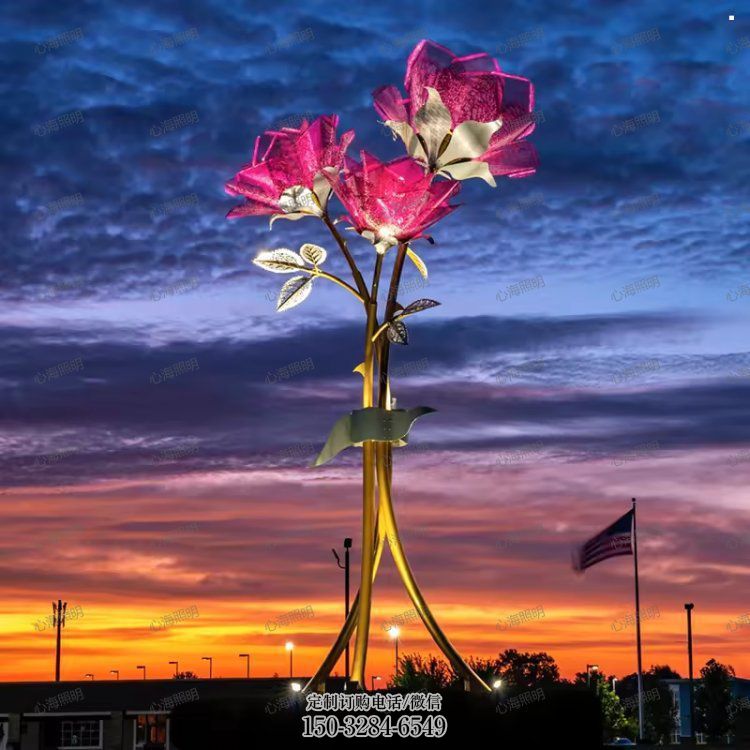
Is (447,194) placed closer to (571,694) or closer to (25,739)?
(571,694)

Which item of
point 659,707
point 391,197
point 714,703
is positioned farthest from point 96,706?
point 659,707

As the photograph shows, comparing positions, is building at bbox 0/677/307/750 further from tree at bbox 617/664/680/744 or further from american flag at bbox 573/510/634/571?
tree at bbox 617/664/680/744

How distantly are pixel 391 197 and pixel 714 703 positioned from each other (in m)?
69.8

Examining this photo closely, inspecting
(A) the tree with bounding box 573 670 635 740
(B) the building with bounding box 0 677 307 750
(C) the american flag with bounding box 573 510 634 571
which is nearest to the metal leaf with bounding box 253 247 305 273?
(C) the american flag with bounding box 573 510 634 571

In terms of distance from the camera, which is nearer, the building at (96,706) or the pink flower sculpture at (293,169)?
the pink flower sculpture at (293,169)

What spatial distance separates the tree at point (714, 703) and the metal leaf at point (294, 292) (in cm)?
6528

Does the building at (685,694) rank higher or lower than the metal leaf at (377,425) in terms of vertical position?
lower

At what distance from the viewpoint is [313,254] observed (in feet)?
46.6

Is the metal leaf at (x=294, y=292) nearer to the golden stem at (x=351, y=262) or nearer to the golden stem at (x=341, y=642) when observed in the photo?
the golden stem at (x=351, y=262)

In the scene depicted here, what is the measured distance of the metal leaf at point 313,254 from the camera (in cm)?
1422

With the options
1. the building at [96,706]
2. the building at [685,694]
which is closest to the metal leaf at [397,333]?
the building at [96,706]

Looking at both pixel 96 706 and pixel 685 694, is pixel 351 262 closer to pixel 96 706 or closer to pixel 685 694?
pixel 96 706

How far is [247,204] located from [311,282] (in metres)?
1.09

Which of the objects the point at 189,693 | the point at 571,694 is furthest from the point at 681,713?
the point at 571,694
